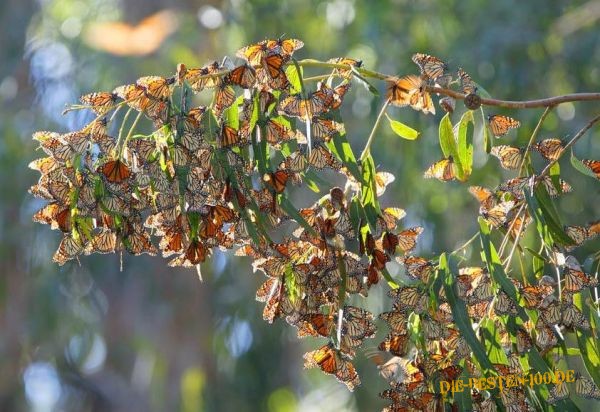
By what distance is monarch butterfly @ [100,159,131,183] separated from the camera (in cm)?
146

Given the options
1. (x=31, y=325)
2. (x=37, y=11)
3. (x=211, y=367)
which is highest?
(x=37, y=11)


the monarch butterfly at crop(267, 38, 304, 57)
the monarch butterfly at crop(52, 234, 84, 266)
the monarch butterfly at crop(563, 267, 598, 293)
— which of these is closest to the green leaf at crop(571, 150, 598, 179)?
the monarch butterfly at crop(563, 267, 598, 293)

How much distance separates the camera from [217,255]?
204 inches

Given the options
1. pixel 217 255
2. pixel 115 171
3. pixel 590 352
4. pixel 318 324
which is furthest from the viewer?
pixel 217 255

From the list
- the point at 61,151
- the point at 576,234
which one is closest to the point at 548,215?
the point at 576,234

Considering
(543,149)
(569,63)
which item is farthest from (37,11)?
(543,149)

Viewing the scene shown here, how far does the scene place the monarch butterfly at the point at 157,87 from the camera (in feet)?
4.82

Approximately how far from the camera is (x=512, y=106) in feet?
5.20

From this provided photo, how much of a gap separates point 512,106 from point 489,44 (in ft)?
9.26

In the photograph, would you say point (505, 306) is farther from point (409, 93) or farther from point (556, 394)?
point (409, 93)

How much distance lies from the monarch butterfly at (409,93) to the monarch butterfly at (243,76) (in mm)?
210

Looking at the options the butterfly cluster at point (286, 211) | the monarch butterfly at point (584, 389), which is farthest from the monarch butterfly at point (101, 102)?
the monarch butterfly at point (584, 389)

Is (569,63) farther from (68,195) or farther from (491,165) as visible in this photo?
(68,195)

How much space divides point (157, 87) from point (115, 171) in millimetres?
122
